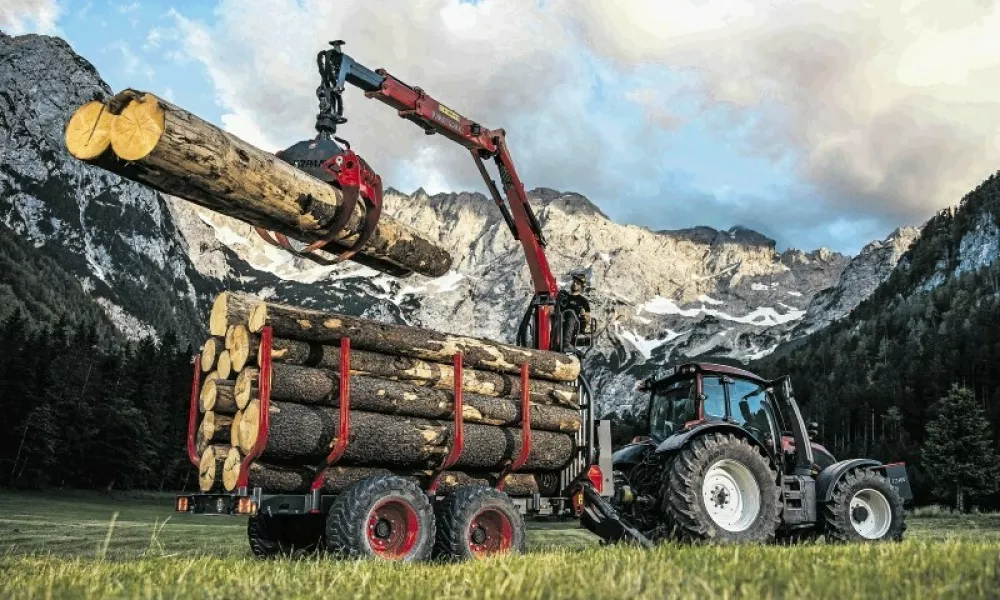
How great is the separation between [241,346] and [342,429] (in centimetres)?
146

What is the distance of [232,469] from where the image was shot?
890 centimetres

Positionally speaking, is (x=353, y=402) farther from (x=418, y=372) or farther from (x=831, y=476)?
(x=831, y=476)

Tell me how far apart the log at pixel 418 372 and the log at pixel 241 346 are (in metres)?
0.07

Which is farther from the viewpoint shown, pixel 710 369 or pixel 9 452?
pixel 9 452

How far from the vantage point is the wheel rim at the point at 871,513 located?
12.9 m

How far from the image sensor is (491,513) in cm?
1023

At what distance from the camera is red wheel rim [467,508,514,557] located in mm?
10078

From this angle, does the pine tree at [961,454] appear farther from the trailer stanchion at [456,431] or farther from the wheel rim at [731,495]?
the trailer stanchion at [456,431]

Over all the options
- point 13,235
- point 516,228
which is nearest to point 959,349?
point 516,228

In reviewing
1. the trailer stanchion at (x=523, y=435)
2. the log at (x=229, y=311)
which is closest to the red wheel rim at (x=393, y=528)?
the trailer stanchion at (x=523, y=435)

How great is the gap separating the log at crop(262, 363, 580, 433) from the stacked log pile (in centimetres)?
1

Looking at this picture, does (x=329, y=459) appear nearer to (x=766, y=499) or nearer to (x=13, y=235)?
(x=766, y=499)

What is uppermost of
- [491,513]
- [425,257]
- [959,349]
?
[959,349]

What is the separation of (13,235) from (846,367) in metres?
172
